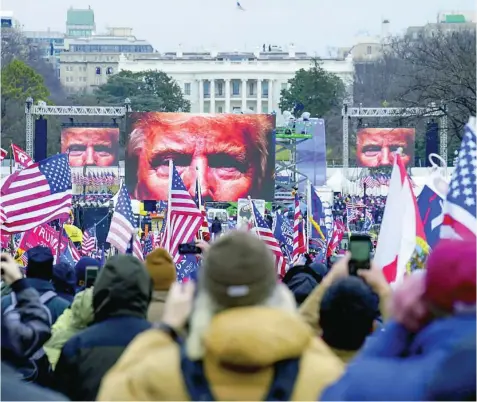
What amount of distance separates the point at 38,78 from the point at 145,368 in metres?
86.8

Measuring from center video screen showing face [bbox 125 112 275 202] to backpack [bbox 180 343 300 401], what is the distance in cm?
5077

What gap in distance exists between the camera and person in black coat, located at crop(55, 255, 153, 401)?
16.8 ft

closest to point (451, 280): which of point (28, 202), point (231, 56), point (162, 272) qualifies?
point (162, 272)

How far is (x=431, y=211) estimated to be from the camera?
11000mm

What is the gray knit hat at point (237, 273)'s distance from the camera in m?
3.78

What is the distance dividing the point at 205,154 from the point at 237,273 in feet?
175

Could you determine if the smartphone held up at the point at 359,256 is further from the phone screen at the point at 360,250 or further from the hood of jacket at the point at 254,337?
the hood of jacket at the point at 254,337

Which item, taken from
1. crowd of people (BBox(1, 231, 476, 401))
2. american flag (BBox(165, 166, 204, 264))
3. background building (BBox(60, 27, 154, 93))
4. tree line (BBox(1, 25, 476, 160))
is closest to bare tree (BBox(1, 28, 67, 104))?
tree line (BBox(1, 25, 476, 160))

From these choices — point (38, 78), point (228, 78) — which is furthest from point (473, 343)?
point (228, 78)

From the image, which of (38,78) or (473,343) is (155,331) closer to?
(473,343)

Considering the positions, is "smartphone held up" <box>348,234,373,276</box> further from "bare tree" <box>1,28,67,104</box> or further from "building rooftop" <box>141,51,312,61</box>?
"building rooftop" <box>141,51,312,61</box>

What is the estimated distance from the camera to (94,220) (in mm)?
39156

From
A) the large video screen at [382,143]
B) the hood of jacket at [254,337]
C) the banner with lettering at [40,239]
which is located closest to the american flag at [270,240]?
the banner with lettering at [40,239]

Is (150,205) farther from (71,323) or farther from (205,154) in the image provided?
(71,323)
